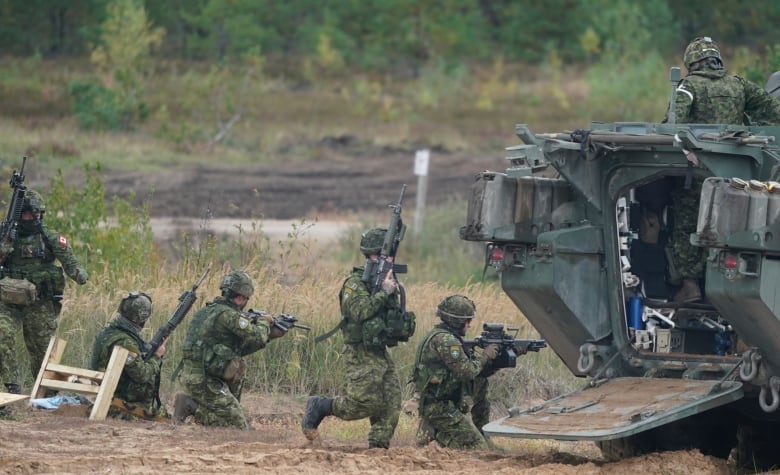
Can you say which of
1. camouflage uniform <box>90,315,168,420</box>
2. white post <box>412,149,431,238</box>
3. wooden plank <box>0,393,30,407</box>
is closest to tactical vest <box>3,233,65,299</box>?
camouflage uniform <box>90,315,168,420</box>

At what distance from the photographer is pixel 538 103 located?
125 feet

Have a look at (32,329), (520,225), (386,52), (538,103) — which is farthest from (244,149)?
(520,225)

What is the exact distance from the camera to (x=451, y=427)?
1084cm

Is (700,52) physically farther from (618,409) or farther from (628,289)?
(618,409)

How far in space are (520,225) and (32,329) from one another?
4.47 meters

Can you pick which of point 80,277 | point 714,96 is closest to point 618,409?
point 714,96

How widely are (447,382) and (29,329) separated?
3731 mm

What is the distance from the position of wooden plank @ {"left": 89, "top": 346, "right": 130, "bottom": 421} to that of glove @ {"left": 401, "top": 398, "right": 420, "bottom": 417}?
2806 millimetres

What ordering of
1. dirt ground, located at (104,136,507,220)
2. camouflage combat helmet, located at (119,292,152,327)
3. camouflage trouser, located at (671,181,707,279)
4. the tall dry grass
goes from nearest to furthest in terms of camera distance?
camouflage trouser, located at (671,181,707,279) < camouflage combat helmet, located at (119,292,152,327) < the tall dry grass < dirt ground, located at (104,136,507,220)

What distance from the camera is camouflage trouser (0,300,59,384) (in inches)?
471

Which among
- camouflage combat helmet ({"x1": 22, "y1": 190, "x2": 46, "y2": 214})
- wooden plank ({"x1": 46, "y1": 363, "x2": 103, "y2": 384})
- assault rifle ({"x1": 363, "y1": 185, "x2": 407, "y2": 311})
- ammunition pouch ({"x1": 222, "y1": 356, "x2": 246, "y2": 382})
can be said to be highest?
camouflage combat helmet ({"x1": 22, "y1": 190, "x2": 46, "y2": 214})

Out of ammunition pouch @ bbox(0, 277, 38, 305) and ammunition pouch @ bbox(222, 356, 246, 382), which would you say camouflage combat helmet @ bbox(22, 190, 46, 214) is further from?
ammunition pouch @ bbox(222, 356, 246, 382)

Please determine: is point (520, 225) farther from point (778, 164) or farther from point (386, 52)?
point (386, 52)

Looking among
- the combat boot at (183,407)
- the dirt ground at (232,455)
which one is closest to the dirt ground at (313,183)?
the combat boot at (183,407)
